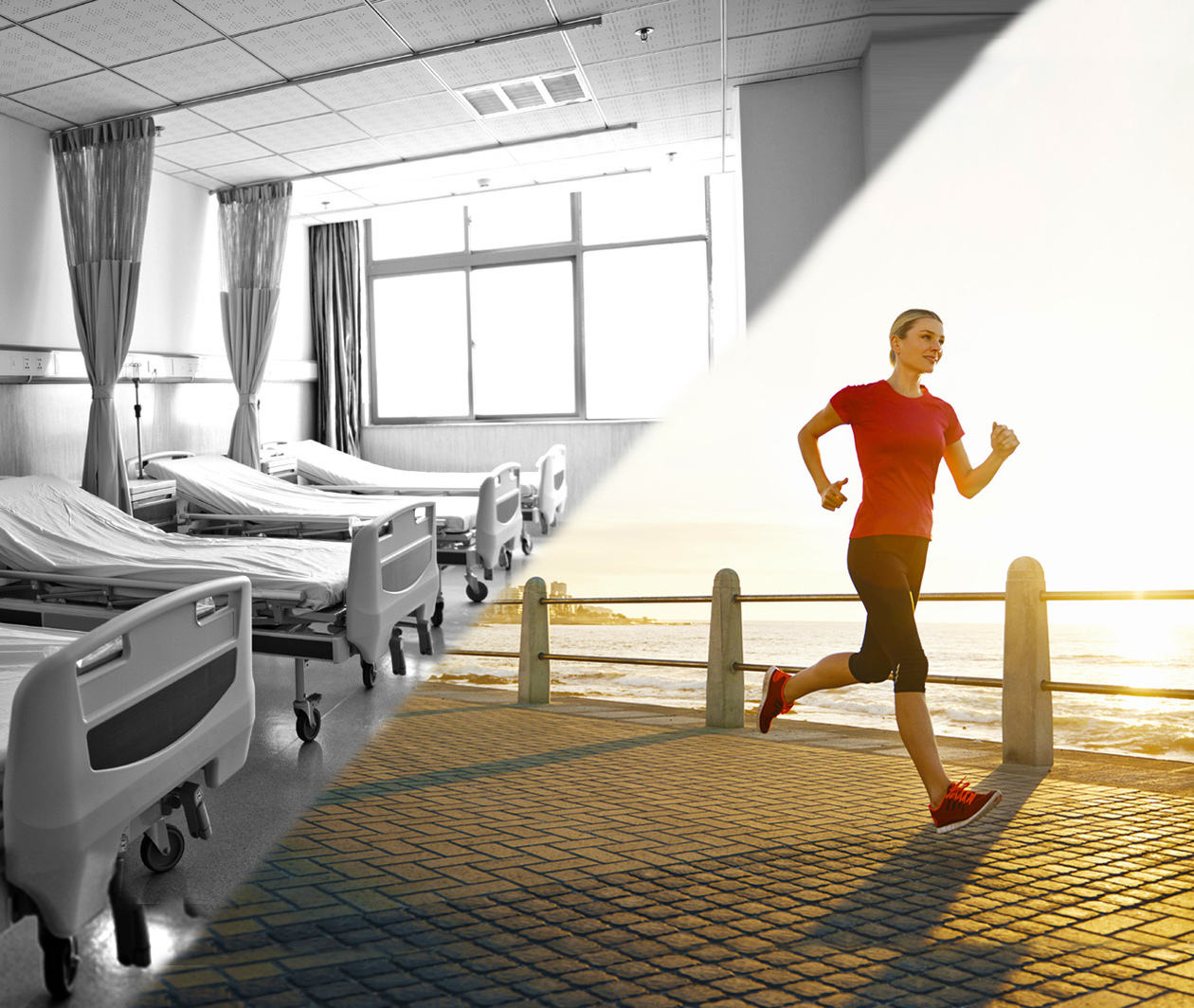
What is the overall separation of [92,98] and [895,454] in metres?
4.61

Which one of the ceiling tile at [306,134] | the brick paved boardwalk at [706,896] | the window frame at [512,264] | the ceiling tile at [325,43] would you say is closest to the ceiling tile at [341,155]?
the ceiling tile at [306,134]

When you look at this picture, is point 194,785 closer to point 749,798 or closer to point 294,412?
point 749,798

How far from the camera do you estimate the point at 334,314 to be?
764cm

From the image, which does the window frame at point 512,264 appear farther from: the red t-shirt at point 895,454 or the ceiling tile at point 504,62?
the red t-shirt at point 895,454

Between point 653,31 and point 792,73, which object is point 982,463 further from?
point 792,73

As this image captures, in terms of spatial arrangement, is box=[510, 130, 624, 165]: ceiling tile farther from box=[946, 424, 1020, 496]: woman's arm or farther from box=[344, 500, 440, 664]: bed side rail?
box=[946, 424, 1020, 496]: woman's arm

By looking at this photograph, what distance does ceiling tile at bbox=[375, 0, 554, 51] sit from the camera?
12.7ft

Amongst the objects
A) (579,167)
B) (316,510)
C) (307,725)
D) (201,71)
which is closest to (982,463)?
(307,725)

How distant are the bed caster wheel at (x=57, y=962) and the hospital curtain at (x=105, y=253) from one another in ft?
12.7

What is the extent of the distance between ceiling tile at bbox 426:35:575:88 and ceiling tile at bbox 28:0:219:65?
1106 millimetres

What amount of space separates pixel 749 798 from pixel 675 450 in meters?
4.78

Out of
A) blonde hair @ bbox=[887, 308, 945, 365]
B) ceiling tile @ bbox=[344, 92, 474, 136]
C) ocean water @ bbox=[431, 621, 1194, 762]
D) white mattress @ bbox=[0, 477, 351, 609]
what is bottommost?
ocean water @ bbox=[431, 621, 1194, 762]

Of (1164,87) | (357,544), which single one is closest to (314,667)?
(357,544)

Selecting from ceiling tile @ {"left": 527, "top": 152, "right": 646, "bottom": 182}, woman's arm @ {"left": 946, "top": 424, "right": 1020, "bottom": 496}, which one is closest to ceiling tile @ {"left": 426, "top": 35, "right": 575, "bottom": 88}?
ceiling tile @ {"left": 527, "top": 152, "right": 646, "bottom": 182}
